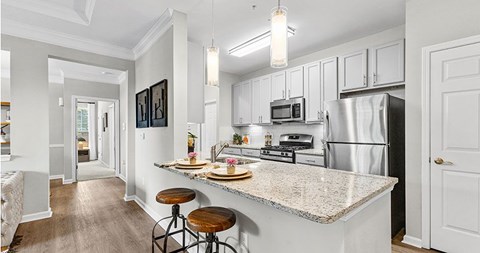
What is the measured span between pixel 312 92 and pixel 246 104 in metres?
1.62

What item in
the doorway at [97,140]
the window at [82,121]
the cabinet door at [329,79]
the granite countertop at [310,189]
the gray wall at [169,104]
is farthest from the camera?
the window at [82,121]

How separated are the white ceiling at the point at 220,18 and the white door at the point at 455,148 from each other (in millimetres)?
951

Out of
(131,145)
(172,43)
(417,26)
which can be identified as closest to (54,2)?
(172,43)

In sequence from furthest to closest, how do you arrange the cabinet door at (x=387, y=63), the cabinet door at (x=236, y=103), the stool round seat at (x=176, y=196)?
the cabinet door at (x=236, y=103), the cabinet door at (x=387, y=63), the stool round seat at (x=176, y=196)

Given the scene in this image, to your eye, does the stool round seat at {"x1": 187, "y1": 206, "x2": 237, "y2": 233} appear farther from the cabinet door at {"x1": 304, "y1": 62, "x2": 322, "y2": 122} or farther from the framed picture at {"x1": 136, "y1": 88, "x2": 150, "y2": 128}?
the cabinet door at {"x1": 304, "y1": 62, "x2": 322, "y2": 122}

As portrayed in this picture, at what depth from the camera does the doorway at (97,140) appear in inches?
247

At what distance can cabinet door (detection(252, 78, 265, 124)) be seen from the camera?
468cm

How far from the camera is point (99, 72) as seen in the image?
17.1 ft

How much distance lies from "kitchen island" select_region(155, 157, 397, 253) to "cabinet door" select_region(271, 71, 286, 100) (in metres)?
2.62

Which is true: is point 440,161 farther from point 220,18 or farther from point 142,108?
point 142,108

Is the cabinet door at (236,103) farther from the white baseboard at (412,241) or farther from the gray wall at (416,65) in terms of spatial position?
the white baseboard at (412,241)

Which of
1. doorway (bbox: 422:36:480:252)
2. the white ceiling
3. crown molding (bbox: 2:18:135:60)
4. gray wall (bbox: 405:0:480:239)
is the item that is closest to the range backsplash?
the white ceiling

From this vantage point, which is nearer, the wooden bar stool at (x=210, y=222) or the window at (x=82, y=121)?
the wooden bar stool at (x=210, y=222)

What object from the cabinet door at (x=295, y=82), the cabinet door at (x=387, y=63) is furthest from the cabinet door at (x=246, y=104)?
the cabinet door at (x=387, y=63)
